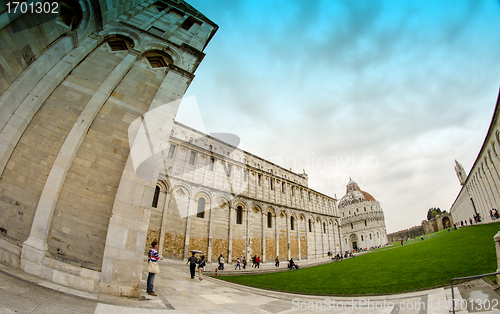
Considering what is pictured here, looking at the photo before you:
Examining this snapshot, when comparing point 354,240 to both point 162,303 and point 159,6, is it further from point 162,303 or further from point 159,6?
point 159,6

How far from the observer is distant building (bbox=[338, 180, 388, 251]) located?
214ft

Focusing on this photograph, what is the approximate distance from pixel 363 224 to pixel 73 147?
79667 millimetres

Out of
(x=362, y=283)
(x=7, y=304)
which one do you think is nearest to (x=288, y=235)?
(x=362, y=283)

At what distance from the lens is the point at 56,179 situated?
202 inches

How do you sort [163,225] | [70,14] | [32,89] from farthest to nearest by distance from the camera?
[163,225], [70,14], [32,89]

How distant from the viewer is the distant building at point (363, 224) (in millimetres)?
65250

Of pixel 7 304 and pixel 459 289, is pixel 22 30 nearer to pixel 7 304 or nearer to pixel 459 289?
pixel 7 304

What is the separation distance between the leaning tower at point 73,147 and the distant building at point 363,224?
76.0 meters

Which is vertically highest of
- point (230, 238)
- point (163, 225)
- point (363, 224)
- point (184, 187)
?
point (184, 187)

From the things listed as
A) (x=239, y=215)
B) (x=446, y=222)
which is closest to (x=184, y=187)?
(x=239, y=215)

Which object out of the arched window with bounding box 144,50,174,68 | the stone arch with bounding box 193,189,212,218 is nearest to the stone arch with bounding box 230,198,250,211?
the stone arch with bounding box 193,189,212,218

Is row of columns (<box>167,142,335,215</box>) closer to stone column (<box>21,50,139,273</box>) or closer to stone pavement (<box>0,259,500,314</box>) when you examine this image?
stone column (<box>21,50,139,273</box>)

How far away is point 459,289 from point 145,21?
15679 millimetres

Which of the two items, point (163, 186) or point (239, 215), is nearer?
point (163, 186)
